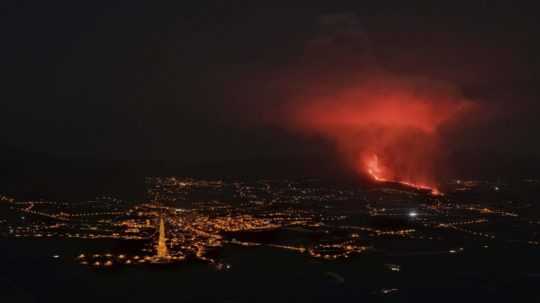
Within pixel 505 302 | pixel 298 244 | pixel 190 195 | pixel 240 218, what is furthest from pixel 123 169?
pixel 505 302

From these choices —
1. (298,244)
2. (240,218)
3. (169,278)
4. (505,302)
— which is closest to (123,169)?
(240,218)

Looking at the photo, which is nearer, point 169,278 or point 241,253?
point 169,278

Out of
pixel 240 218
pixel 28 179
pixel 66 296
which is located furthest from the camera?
pixel 28 179

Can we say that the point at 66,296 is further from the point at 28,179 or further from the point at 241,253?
the point at 28,179

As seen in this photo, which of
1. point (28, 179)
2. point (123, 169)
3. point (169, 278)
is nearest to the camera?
point (169, 278)

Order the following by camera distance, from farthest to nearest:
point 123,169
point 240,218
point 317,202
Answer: point 123,169 → point 317,202 → point 240,218

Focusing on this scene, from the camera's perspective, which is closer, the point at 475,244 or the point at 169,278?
the point at 169,278

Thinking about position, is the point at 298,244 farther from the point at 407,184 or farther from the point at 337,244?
the point at 407,184

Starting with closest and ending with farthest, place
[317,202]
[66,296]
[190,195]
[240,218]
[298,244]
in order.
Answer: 1. [66,296]
2. [298,244]
3. [240,218]
4. [317,202]
5. [190,195]
